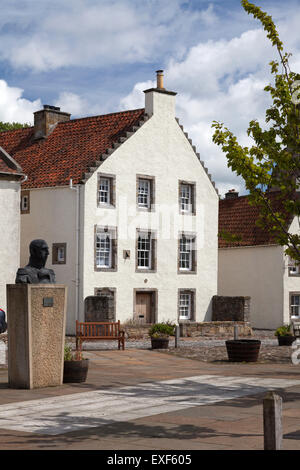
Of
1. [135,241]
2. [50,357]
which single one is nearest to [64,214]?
[135,241]

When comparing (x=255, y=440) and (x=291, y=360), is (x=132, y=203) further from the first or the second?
(x=255, y=440)

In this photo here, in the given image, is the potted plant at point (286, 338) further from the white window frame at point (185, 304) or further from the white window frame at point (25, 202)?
the white window frame at point (25, 202)

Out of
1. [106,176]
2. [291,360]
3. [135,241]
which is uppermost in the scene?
[106,176]

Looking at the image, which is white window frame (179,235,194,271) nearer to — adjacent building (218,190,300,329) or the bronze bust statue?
adjacent building (218,190,300,329)

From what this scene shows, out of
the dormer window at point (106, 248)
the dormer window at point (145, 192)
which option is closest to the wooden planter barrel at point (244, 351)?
the dormer window at point (106, 248)

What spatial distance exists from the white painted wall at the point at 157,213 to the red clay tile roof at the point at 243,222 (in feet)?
9.96

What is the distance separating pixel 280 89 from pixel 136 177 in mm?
22808

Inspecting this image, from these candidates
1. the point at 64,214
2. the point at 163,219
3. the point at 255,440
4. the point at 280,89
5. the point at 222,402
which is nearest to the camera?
the point at 255,440

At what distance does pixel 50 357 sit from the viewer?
15.3 metres

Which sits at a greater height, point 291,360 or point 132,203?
point 132,203

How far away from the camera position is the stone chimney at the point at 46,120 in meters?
40.7
